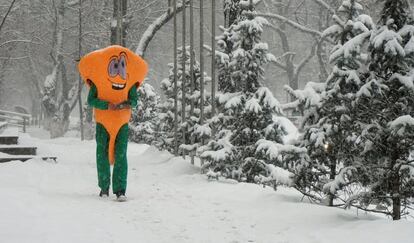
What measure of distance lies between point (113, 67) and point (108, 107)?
622 millimetres

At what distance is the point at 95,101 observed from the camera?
7.29 meters

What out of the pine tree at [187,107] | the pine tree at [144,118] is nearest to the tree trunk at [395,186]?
the pine tree at [187,107]

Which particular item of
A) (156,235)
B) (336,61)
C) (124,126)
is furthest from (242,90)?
(156,235)

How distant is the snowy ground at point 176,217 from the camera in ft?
15.5

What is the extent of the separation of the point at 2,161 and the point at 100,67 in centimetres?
440

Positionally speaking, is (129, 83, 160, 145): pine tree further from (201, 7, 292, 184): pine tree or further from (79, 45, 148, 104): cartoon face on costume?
(79, 45, 148, 104): cartoon face on costume

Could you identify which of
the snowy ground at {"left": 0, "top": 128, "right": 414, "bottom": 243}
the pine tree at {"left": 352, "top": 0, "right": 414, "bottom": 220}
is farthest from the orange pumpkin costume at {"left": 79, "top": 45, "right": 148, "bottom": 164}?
the pine tree at {"left": 352, "top": 0, "right": 414, "bottom": 220}

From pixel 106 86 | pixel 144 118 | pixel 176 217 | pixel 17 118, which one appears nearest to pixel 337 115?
pixel 176 217

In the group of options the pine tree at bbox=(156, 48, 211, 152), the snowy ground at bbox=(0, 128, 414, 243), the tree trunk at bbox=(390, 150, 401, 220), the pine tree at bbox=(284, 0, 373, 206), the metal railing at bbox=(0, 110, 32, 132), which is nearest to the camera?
the snowy ground at bbox=(0, 128, 414, 243)

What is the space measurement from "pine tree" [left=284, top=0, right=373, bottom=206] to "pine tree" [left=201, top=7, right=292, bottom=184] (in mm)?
2376

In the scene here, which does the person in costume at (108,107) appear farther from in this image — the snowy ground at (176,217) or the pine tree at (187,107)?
the pine tree at (187,107)

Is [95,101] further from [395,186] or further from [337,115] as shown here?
[395,186]

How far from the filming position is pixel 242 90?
9547 mm

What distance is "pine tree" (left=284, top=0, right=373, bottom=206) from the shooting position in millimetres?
5766
